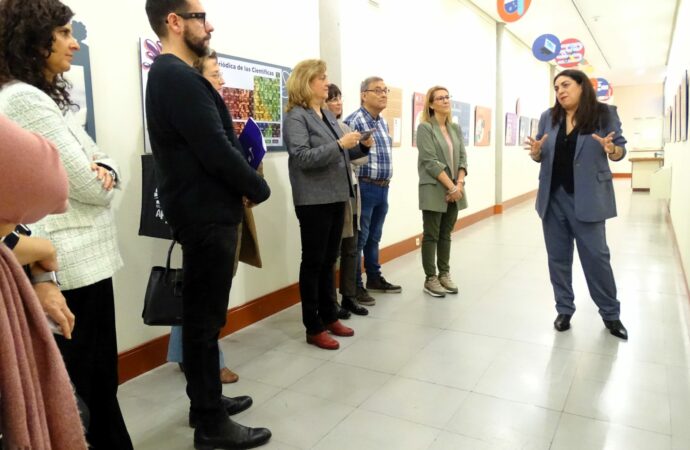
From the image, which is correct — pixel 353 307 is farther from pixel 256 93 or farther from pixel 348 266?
pixel 256 93

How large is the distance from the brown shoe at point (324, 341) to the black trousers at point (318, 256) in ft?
0.08

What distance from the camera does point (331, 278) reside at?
2.98 meters

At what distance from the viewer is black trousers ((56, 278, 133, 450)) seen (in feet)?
4.83

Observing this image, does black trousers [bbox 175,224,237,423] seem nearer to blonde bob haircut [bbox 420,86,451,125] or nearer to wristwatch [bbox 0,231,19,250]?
wristwatch [bbox 0,231,19,250]

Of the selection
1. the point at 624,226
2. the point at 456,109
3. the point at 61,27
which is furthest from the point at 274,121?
the point at 624,226

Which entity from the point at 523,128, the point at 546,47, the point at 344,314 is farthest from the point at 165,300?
the point at 523,128

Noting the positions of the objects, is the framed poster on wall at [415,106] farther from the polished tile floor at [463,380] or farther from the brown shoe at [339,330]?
the brown shoe at [339,330]

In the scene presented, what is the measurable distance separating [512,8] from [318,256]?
12.2 feet

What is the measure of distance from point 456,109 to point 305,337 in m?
4.65

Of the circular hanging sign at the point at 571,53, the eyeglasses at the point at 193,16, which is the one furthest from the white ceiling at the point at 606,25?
the eyeglasses at the point at 193,16

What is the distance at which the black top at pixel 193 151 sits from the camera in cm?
161

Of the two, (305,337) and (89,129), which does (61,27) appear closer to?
(89,129)

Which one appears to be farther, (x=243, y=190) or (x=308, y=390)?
(x=308, y=390)

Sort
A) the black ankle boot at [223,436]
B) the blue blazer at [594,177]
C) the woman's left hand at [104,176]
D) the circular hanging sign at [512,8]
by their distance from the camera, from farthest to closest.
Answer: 1. the circular hanging sign at [512,8]
2. the blue blazer at [594,177]
3. the black ankle boot at [223,436]
4. the woman's left hand at [104,176]
